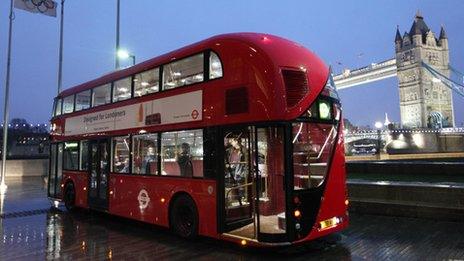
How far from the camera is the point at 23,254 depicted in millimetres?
8117

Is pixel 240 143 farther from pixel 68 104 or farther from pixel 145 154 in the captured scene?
pixel 68 104

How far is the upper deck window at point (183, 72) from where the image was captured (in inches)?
344

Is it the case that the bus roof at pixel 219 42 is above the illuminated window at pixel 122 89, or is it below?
above

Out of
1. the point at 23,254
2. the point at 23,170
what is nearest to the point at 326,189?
the point at 23,254

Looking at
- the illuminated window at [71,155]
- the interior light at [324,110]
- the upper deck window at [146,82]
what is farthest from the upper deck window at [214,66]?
the illuminated window at [71,155]

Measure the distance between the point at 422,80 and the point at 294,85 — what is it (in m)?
109

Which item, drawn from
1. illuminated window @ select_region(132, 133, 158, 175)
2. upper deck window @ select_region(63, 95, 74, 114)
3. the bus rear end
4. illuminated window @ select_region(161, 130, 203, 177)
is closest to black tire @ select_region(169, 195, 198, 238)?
illuminated window @ select_region(161, 130, 203, 177)

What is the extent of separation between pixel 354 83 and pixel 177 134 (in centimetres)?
12219

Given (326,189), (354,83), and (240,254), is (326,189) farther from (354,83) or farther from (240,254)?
(354,83)

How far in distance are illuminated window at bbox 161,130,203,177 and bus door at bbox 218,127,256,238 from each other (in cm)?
67

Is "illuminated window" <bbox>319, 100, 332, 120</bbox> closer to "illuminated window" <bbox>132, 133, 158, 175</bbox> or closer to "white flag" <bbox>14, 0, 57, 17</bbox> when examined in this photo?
"illuminated window" <bbox>132, 133, 158, 175</bbox>

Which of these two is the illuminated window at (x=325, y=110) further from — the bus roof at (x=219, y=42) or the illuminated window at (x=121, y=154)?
the illuminated window at (x=121, y=154)

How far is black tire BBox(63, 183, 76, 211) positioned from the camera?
13406 millimetres

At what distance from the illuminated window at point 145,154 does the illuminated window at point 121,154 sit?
349mm
